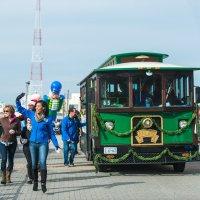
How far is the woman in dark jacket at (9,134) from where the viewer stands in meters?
14.5

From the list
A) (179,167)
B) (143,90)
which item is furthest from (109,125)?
(179,167)

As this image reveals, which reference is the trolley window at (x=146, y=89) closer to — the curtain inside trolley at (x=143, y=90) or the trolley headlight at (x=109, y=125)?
the curtain inside trolley at (x=143, y=90)

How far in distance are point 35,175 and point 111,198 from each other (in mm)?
1881

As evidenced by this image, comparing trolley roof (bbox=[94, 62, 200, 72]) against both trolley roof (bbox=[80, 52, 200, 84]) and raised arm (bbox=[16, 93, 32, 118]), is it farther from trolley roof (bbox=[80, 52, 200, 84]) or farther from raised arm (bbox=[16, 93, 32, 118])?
raised arm (bbox=[16, 93, 32, 118])

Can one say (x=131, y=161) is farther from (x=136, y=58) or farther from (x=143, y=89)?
(x=136, y=58)

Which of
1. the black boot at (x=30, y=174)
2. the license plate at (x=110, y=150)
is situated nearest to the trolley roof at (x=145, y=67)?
the license plate at (x=110, y=150)

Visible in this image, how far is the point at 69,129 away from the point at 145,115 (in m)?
4.56

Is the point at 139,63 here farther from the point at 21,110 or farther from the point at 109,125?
the point at 21,110

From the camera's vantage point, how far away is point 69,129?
67.6 feet

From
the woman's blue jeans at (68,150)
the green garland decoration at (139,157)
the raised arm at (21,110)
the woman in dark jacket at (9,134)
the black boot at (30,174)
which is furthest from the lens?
the woman's blue jeans at (68,150)

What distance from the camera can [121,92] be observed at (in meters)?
16.8

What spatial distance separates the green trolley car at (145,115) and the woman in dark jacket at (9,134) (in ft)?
8.31

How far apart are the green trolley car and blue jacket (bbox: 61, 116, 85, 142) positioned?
146 inches

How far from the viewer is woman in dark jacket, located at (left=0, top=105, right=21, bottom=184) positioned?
47.7 feet
